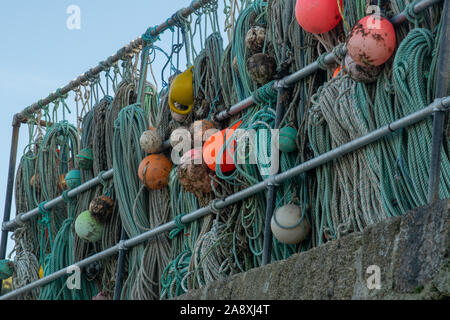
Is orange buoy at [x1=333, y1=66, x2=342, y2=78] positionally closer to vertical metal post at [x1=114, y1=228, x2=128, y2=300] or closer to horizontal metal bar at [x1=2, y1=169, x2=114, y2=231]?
vertical metal post at [x1=114, y1=228, x2=128, y2=300]

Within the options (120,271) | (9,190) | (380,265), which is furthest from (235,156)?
(9,190)

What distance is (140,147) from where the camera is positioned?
6793 millimetres

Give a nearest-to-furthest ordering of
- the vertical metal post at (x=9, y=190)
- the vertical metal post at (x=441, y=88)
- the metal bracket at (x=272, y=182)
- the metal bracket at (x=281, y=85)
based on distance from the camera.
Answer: the vertical metal post at (x=441, y=88) → the metal bracket at (x=272, y=182) → the metal bracket at (x=281, y=85) → the vertical metal post at (x=9, y=190)

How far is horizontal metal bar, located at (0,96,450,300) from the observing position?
4203 millimetres

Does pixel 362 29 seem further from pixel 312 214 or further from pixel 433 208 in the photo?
pixel 433 208

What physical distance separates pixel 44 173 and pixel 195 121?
2.50 meters

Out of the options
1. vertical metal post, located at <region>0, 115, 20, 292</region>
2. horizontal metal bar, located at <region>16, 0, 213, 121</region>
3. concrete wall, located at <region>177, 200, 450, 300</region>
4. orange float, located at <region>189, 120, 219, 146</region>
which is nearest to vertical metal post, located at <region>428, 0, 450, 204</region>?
concrete wall, located at <region>177, 200, 450, 300</region>

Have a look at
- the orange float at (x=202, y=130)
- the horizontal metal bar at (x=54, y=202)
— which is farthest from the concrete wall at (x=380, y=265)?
the horizontal metal bar at (x=54, y=202)

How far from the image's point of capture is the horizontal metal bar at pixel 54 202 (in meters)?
7.14

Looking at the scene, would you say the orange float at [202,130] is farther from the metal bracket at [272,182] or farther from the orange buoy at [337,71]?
the orange buoy at [337,71]

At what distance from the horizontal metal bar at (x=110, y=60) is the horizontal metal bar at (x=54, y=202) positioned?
119cm

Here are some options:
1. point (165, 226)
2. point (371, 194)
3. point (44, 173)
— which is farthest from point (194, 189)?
point (44, 173)

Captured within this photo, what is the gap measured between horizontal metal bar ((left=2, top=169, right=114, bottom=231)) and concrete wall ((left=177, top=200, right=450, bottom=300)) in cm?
344

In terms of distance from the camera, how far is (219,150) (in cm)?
559
